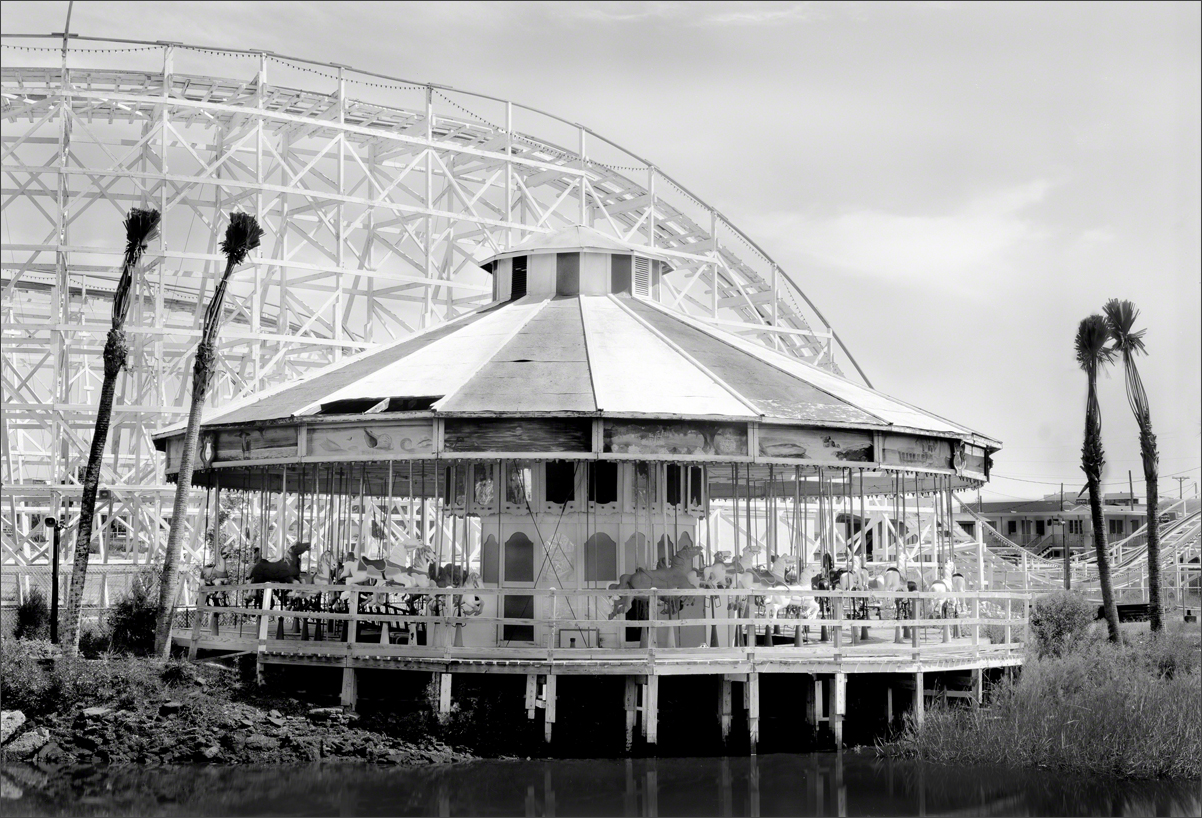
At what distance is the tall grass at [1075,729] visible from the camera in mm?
19328

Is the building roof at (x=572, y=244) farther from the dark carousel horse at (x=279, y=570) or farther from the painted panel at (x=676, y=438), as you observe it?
the dark carousel horse at (x=279, y=570)

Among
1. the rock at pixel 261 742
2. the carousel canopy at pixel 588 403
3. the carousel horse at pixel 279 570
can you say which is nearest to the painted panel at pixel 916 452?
the carousel canopy at pixel 588 403

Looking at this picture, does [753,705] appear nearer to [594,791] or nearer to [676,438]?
[594,791]

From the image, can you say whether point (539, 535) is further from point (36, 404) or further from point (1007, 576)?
point (1007, 576)

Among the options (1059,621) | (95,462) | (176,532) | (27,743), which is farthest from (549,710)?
(1059,621)

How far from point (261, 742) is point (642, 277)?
39.3ft

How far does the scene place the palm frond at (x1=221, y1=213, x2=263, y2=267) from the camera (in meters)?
24.5

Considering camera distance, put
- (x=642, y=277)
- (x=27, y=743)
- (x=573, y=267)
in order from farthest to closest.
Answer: (x=642, y=277), (x=573, y=267), (x=27, y=743)

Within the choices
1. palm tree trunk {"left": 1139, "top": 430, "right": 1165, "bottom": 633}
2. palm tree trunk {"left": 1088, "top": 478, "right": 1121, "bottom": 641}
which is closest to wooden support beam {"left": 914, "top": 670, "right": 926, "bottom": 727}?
palm tree trunk {"left": 1088, "top": 478, "right": 1121, "bottom": 641}

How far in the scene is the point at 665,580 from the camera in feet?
70.5

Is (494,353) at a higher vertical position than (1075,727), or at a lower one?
higher

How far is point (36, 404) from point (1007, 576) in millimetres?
28325

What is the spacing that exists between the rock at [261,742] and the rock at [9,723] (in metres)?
3.07

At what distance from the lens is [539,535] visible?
22.6 metres
